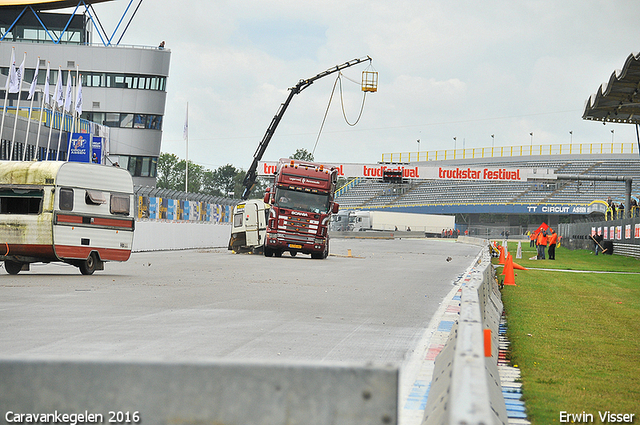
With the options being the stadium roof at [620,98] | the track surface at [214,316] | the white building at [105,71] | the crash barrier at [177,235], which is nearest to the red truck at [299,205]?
the crash barrier at [177,235]

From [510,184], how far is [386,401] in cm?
10587

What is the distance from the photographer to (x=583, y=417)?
5.35 metres

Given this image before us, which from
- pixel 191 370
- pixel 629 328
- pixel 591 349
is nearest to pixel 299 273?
pixel 629 328

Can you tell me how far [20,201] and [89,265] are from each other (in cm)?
242

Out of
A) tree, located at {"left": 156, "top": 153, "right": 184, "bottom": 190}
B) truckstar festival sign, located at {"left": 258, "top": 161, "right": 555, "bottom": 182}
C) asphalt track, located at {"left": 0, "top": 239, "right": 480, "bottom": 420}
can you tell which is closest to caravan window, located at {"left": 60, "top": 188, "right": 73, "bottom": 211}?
asphalt track, located at {"left": 0, "top": 239, "right": 480, "bottom": 420}

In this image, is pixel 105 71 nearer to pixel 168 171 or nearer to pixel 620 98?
pixel 620 98

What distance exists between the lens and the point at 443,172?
2581 inches

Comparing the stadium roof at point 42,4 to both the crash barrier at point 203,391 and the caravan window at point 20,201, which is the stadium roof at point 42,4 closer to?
the caravan window at point 20,201

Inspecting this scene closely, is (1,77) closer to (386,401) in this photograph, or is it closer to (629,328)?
(629,328)

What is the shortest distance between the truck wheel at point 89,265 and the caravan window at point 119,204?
4.04 ft

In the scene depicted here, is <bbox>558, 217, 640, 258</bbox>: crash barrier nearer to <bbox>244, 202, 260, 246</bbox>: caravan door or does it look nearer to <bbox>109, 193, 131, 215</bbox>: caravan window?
<bbox>244, 202, 260, 246</bbox>: caravan door

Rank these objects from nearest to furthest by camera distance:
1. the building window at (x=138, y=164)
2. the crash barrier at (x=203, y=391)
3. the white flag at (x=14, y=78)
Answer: the crash barrier at (x=203, y=391), the white flag at (x=14, y=78), the building window at (x=138, y=164)

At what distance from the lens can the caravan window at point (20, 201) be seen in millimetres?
18078

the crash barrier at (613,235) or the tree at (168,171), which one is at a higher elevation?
the tree at (168,171)
